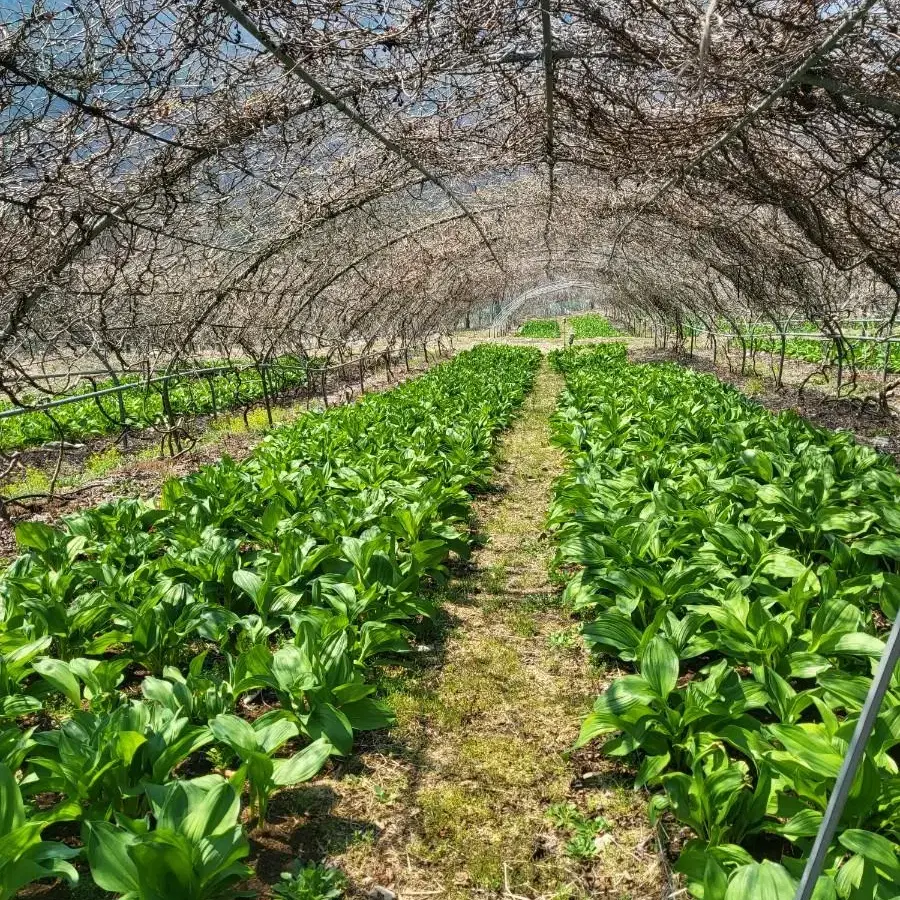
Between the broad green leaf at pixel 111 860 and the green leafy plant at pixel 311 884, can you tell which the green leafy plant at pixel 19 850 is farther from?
the green leafy plant at pixel 311 884

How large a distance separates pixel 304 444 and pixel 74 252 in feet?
10.6

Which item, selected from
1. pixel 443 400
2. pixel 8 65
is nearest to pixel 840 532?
pixel 8 65

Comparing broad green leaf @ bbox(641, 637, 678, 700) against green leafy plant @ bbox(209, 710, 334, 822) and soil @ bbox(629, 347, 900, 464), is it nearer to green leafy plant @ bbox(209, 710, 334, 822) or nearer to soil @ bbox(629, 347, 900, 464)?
green leafy plant @ bbox(209, 710, 334, 822)

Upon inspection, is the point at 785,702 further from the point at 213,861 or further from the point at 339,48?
the point at 339,48

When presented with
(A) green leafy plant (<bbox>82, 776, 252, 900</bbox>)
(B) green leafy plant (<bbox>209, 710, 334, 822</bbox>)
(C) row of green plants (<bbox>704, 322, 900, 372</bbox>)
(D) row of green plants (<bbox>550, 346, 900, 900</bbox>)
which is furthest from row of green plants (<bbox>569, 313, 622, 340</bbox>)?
(A) green leafy plant (<bbox>82, 776, 252, 900</bbox>)

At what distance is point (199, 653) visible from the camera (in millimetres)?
3943

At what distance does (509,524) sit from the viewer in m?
6.88

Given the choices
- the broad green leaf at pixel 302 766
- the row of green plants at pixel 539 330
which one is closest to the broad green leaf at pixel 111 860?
the broad green leaf at pixel 302 766

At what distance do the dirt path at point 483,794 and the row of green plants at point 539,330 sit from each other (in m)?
38.6

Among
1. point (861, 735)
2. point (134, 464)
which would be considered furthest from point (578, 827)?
point (134, 464)

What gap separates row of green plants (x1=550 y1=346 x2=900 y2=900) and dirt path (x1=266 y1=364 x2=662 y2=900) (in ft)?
0.72

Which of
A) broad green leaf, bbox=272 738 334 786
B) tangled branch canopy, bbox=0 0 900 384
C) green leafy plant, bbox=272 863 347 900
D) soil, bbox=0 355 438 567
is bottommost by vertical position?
green leafy plant, bbox=272 863 347 900

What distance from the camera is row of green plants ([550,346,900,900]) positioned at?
2.22 metres

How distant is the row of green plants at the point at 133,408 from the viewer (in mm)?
12227
